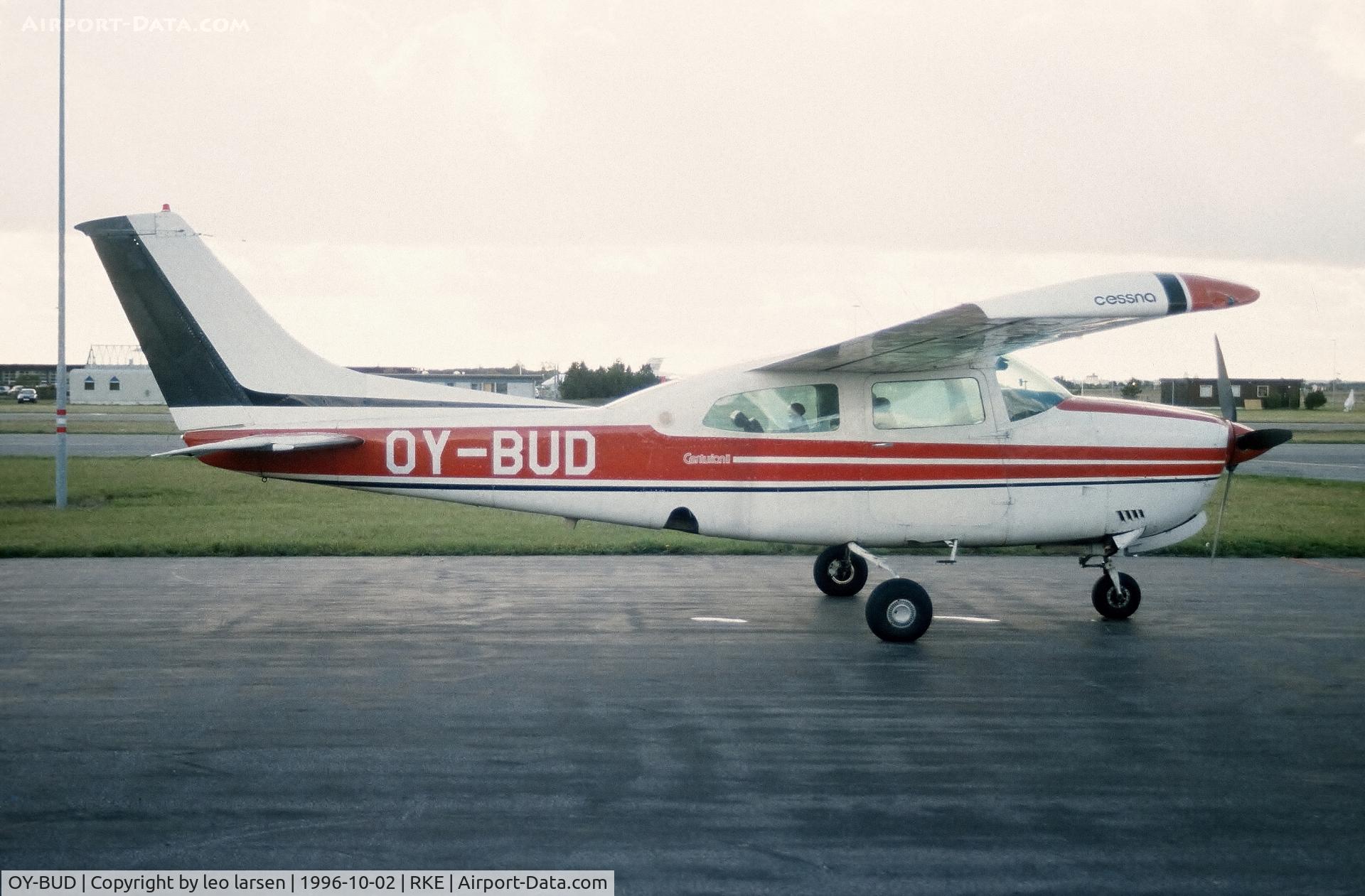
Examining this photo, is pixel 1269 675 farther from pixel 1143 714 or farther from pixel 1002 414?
pixel 1002 414

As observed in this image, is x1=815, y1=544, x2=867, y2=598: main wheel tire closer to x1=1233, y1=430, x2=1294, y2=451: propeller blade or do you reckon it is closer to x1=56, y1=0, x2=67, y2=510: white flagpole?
x1=1233, y1=430, x2=1294, y2=451: propeller blade

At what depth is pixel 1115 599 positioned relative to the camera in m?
10.2

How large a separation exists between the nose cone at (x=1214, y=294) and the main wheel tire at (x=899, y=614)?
2929 millimetres

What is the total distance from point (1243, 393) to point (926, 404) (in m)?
97.8

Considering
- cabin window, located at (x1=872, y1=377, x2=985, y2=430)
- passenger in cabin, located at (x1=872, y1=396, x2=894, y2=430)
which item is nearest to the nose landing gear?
cabin window, located at (x1=872, y1=377, x2=985, y2=430)

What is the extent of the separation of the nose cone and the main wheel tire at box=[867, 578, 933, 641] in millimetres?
2929

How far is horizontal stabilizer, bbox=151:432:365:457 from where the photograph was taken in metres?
9.25

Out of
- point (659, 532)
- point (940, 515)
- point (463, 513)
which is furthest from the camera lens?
point (463, 513)

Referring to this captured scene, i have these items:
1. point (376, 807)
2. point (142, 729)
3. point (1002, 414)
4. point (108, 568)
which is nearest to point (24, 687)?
point (142, 729)

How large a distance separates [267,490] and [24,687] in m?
14.8

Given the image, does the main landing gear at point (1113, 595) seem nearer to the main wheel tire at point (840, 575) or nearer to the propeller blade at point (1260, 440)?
the propeller blade at point (1260, 440)

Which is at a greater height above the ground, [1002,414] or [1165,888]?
[1002,414]

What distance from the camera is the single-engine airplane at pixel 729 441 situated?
31.6 feet

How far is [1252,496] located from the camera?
67.4 feet
